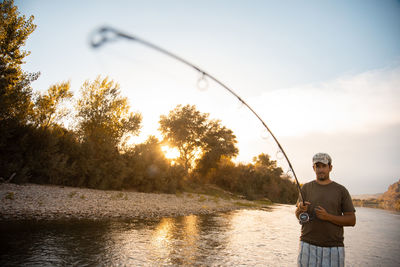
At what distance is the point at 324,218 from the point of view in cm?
335

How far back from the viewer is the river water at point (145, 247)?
6.11m

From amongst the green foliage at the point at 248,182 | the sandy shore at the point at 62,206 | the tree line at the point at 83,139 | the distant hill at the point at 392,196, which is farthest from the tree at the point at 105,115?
the distant hill at the point at 392,196

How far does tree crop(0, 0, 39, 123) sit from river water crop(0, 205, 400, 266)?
1169 centimetres

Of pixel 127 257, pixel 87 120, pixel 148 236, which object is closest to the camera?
pixel 127 257

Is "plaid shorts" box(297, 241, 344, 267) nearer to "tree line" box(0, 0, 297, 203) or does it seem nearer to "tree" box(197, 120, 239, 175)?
"tree line" box(0, 0, 297, 203)

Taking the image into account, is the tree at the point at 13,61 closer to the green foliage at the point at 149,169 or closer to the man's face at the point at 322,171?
the green foliage at the point at 149,169

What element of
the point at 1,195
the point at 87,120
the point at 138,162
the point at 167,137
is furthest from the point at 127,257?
Answer: the point at 167,137

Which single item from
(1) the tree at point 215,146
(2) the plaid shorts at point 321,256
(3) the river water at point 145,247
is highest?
(1) the tree at point 215,146

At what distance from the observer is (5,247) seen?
6.14 metres

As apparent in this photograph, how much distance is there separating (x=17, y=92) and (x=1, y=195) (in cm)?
868

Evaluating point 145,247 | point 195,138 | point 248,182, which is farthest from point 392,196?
point 145,247

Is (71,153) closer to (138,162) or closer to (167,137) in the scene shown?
(138,162)

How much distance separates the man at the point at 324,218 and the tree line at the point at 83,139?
56.8 ft

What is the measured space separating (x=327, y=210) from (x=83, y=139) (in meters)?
22.7
